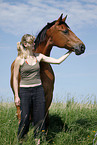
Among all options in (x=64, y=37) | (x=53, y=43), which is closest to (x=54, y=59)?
(x=53, y=43)

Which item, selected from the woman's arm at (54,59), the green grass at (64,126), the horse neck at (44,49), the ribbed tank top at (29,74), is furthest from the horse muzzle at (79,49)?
the green grass at (64,126)

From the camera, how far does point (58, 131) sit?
5.67 metres

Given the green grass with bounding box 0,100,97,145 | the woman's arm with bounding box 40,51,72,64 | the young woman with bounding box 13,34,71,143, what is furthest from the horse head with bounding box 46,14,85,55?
the green grass with bounding box 0,100,97,145

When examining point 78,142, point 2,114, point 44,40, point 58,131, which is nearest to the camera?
point 44,40

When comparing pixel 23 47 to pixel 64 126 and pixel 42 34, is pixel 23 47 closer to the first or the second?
pixel 42 34

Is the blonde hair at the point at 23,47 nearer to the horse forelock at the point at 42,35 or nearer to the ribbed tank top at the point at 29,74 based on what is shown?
the ribbed tank top at the point at 29,74

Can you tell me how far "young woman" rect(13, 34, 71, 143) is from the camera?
4.38 metres

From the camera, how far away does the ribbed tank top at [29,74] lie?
436 cm

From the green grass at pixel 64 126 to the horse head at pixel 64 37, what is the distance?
6.00ft

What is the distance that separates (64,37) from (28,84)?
4.04 feet

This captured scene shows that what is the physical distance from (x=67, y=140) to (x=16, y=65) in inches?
83.2

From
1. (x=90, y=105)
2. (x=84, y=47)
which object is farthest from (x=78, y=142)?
(x=90, y=105)

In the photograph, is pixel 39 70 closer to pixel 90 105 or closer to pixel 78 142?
pixel 78 142

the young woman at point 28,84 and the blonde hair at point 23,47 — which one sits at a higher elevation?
the blonde hair at point 23,47
